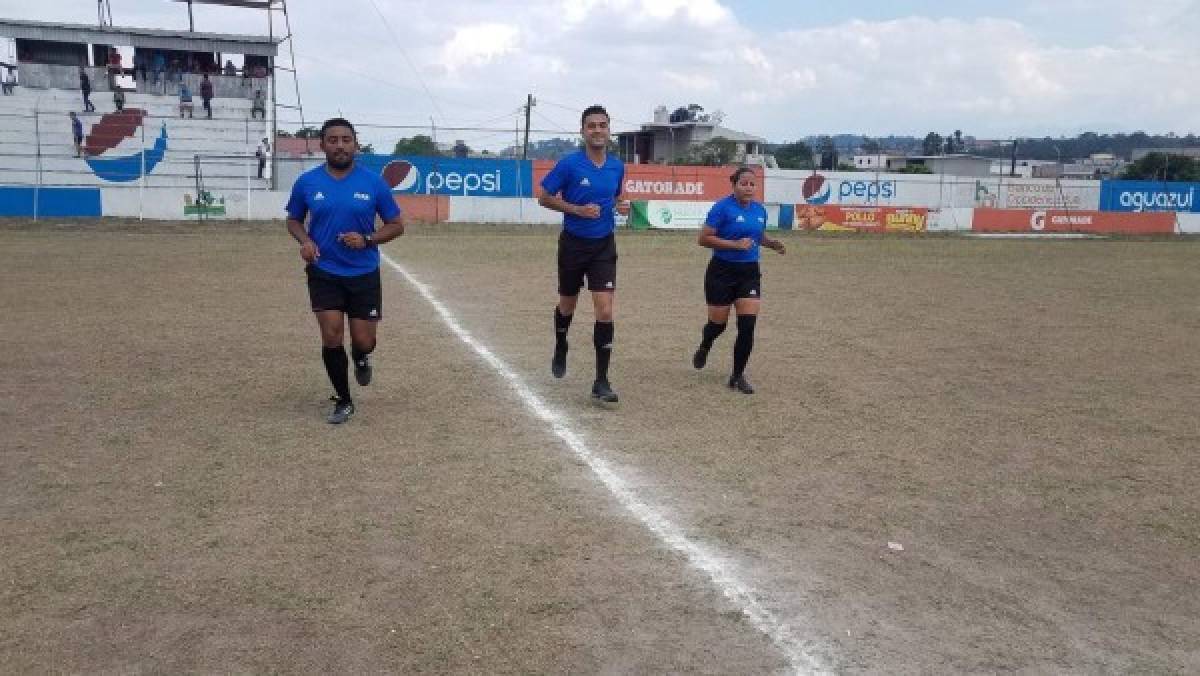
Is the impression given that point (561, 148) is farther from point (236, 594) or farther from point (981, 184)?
point (236, 594)

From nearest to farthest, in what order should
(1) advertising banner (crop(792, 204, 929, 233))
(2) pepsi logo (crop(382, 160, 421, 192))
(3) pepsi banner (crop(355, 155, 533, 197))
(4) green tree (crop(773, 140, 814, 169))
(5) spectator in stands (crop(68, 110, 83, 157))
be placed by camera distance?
(1) advertising banner (crop(792, 204, 929, 233)) < (2) pepsi logo (crop(382, 160, 421, 192)) < (3) pepsi banner (crop(355, 155, 533, 197)) < (5) spectator in stands (crop(68, 110, 83, 157)) < (4) green tree (crop(773, 140, 814, 169))

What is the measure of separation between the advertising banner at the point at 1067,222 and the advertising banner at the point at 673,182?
8335 mm

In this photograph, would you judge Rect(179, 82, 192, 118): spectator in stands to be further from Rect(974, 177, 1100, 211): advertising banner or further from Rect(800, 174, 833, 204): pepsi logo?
Rect(974, 177, 1100, 211): advertising banner

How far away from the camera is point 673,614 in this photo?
3.67m

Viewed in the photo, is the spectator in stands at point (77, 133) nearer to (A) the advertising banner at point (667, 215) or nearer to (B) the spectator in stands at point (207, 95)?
(B) the spectator in stands at point (207, 95)

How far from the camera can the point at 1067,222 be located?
117ft

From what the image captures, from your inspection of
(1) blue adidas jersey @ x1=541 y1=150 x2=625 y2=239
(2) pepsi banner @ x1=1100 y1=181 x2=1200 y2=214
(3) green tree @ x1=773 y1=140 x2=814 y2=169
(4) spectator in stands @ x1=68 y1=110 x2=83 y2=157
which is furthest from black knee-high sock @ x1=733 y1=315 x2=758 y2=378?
(3) green tree @ x1=773 y1=140 x2=814 y2=169

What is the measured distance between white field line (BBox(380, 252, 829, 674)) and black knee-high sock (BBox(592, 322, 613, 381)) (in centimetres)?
49

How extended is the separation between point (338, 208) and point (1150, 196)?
4466 cm

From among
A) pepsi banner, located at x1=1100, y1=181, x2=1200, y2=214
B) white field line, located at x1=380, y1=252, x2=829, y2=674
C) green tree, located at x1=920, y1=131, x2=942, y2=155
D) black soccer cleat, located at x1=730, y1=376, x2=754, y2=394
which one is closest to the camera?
white field line, located at x1=380, y1=252, x2=829, y2=674

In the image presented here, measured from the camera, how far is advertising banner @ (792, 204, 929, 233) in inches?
1275

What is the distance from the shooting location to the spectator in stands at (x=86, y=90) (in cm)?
3703

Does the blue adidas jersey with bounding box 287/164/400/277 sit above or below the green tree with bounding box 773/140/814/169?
below

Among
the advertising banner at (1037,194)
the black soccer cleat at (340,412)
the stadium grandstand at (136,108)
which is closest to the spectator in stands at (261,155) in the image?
the stadium grandstand at (136,108)
